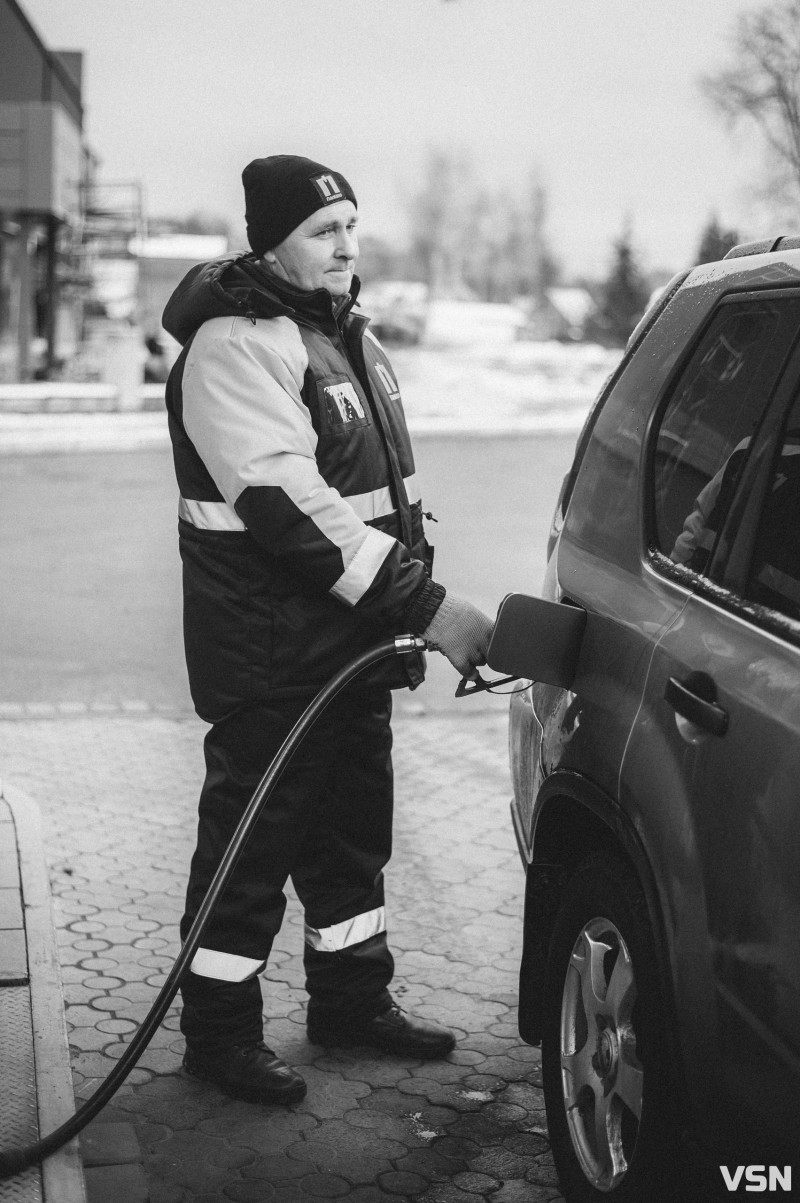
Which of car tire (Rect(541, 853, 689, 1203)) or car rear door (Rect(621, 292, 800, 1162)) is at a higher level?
car rear door (Rect(621, 292, 800, 1162))

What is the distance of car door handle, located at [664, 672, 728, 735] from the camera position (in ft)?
7.64

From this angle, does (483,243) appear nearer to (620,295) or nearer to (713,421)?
(620,295)

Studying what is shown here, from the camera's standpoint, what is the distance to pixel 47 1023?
3.60m

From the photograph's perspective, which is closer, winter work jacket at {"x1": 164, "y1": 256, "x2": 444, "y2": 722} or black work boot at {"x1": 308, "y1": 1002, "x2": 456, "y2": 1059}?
winter work jacket at {"x1": 164, "y1": 256, "x2": 444, "y2": 722}

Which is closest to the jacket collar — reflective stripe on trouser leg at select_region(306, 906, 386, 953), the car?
the car

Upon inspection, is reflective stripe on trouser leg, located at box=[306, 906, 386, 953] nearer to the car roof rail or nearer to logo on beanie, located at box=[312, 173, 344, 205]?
logo on beanie, located at box=[312, 173, 344, 205]

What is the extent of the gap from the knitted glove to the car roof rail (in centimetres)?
A: 93

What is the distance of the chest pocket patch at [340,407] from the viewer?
346cm

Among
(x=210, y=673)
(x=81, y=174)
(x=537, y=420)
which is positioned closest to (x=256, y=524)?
(x=210, y=673)

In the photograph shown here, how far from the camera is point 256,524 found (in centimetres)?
333

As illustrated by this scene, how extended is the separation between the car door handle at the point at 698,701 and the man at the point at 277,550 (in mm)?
935

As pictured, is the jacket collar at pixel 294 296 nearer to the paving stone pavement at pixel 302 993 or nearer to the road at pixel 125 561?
the paving stone pavement at pixel 302 993

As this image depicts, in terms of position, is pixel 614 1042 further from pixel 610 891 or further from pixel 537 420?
pixel 537 420

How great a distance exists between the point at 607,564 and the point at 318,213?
1125 millimetres
